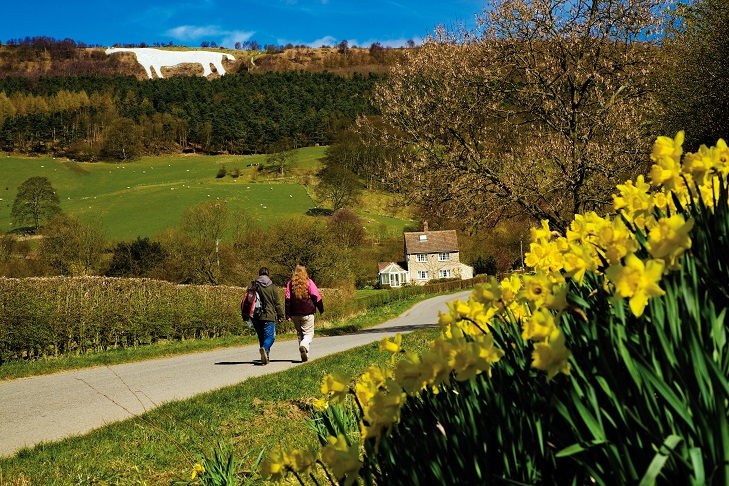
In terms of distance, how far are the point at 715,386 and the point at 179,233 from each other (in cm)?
5090

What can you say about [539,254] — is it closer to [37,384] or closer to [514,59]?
[37,384]

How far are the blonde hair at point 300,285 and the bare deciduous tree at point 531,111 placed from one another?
6090 mm

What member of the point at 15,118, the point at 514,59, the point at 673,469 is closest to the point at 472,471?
the point at 673,469

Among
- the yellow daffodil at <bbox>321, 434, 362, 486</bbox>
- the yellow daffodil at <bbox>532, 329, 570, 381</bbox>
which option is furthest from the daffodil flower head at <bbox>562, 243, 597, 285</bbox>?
the yellow daffodil at <bbox>321, 434, 362, 486</bbox>

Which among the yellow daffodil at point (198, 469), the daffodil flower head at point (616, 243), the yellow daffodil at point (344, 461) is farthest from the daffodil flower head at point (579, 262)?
the yellow daffodil at point (198, 469)

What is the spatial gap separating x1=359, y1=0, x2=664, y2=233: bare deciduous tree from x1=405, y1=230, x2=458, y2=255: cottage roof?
64213mm

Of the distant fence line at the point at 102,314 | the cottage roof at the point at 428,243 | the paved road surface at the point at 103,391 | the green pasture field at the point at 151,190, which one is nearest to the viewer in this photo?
the paved road surface at the point at 103,391

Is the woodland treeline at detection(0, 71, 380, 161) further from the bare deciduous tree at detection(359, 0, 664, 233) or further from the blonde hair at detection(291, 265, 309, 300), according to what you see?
the blonde hair at detection(291, 265, 309, 300)

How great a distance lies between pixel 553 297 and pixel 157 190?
94.1 meters

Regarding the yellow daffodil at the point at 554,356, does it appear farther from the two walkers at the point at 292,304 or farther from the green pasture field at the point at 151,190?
the green pasture field at the point at 151,190

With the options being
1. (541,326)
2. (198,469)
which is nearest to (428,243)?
(198,469)

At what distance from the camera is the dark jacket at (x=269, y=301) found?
471 inches

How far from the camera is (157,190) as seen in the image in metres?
89.1

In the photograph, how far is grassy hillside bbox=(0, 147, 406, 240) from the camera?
74.1m
